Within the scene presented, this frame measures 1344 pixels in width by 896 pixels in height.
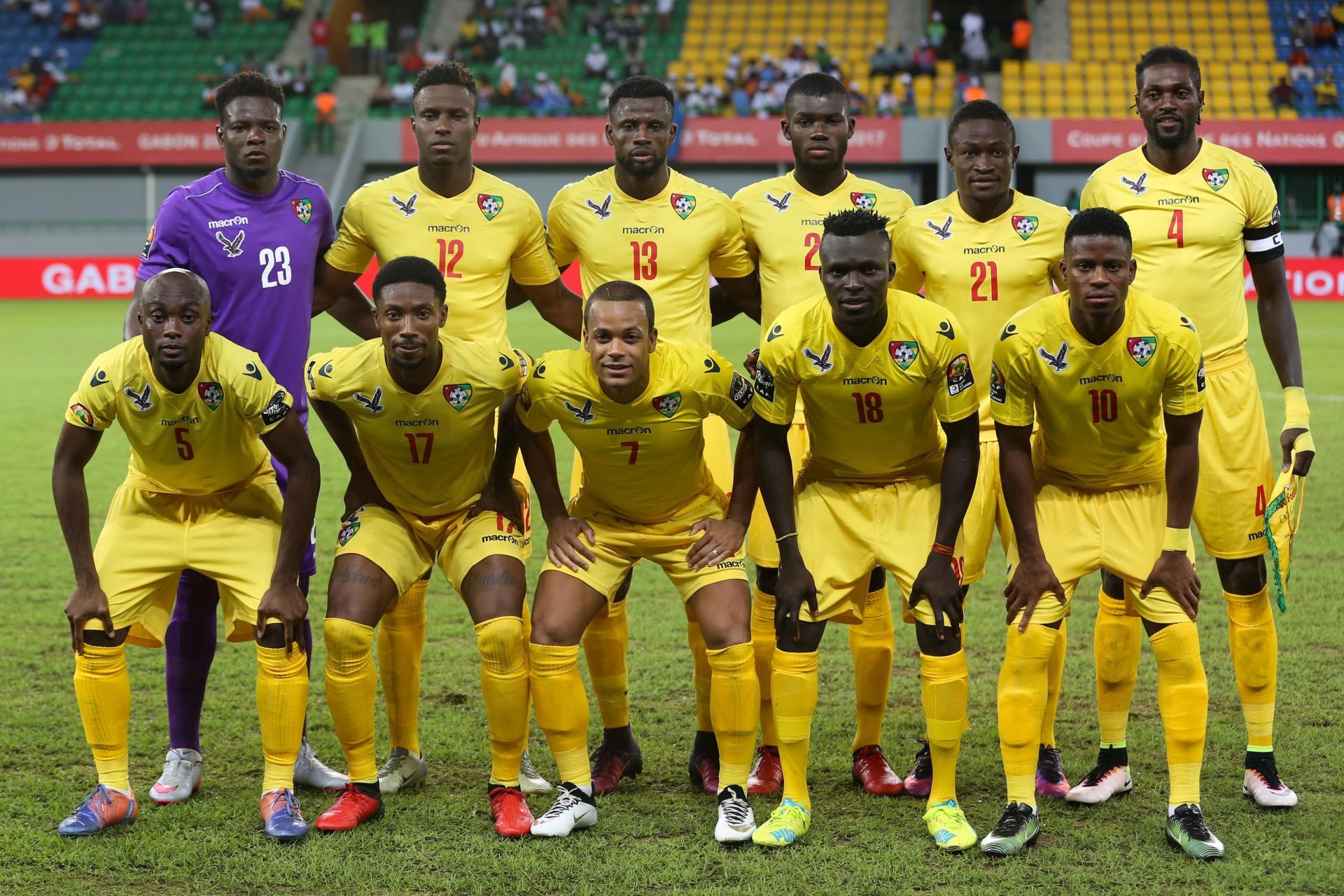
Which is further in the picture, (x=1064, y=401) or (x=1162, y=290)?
(x=1162, y=290)

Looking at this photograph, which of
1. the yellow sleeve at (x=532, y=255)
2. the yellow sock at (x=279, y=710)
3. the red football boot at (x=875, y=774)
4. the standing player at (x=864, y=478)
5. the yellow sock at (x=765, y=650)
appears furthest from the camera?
the yellow sleeve at (x=532, y=255)

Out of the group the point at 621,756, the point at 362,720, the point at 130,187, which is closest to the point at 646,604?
the point at 621,756

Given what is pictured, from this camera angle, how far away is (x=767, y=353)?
200 inches

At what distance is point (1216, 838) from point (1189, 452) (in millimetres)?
1286

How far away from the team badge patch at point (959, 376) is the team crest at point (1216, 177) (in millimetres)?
1323

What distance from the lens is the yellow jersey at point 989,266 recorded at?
5.38 meters

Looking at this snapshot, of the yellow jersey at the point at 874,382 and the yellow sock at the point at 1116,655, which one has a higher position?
the yellow jersey at the point at 874,382

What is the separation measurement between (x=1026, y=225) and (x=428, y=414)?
Result: 7.83 feet

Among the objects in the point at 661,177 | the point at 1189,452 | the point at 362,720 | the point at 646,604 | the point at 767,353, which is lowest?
the point at 646,604

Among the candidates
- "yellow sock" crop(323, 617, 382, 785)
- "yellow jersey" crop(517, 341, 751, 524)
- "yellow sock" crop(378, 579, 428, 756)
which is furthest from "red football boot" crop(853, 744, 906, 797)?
"yellow sock" crop(323, 617, 382, 785)

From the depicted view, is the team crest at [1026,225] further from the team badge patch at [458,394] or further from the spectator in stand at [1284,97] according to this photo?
the spectator in stand at [1284,97]

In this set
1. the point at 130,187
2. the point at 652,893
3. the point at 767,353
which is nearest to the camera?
the point at 652,893

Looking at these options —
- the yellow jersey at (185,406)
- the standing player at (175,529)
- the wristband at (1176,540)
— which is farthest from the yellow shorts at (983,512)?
the yellow jersey at (185,406)

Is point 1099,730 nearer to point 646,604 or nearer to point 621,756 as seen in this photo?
point 621,756
